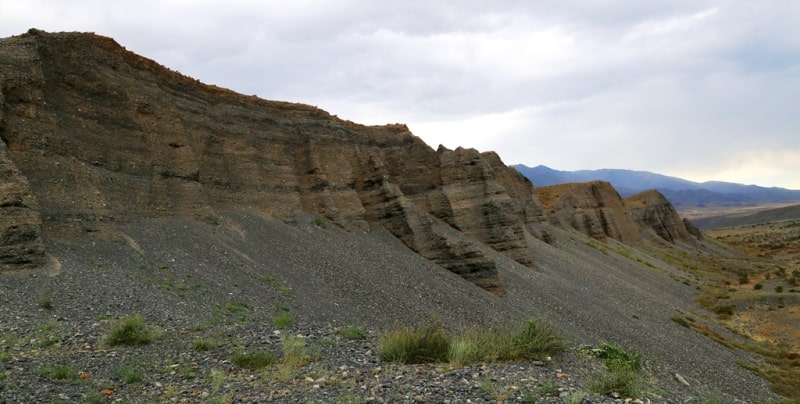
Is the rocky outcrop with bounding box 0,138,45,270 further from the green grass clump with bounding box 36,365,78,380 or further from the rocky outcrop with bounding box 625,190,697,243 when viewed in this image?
the rocky outcrop with bounding box 625,190,697,243

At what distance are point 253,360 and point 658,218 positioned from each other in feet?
293

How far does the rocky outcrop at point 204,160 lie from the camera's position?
18.5 meters

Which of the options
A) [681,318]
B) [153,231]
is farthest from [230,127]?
[681,318]

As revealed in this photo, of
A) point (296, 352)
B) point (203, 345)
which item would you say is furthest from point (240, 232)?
point (296, 352)

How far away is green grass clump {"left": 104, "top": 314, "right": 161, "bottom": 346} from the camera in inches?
436

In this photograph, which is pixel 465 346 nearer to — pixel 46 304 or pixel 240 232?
pixel 46 304

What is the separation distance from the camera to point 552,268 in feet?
117

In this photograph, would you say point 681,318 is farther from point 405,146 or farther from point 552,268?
point 405,146

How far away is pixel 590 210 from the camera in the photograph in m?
68.2

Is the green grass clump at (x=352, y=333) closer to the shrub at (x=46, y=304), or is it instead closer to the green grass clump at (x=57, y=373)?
the green grass clump at (x=57, y=373)

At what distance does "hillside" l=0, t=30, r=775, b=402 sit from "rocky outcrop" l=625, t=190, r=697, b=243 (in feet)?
170

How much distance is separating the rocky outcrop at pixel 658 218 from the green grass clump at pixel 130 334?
284ft

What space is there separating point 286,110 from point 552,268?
2047 cm

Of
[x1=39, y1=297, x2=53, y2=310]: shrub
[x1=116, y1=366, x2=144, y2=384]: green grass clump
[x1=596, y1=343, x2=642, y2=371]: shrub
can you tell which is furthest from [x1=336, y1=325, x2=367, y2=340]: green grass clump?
[x1=39, y1=297, x2=53, y2=310]: shrub
